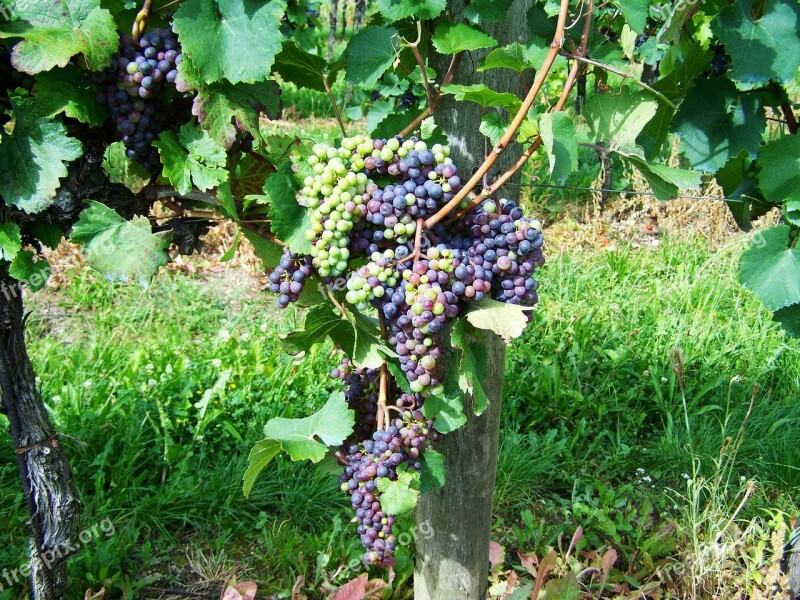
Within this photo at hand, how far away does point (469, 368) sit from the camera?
121 cm

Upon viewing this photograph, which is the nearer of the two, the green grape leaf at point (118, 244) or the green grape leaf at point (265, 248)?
the green grape leaf at point (118, 244)

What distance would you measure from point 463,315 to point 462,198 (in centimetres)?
19

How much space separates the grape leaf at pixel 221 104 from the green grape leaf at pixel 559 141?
46cm

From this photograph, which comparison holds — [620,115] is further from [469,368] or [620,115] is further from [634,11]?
[469,368]

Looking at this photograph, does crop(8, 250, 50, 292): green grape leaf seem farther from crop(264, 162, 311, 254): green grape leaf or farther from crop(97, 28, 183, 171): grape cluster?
crop(264, 162, 311, 254): green grape leaf

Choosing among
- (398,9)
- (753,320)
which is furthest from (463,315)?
(753,320)

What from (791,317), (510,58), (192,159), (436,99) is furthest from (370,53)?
(791,317)

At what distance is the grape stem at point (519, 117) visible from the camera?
41.1 inches

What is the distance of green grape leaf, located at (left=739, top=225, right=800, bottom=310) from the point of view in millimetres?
1405

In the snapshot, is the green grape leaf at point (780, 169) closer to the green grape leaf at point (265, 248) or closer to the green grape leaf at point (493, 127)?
the green grape leaf at point (493, 127)

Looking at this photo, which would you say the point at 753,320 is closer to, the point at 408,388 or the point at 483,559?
the point at 483,559

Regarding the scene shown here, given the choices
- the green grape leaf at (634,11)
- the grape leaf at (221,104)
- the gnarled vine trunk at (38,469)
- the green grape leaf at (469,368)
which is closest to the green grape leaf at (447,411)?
the green grape leaf at (469,368)

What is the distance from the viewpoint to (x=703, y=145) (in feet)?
4.76

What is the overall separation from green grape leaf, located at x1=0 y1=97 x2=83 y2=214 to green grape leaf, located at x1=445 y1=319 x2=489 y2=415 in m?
0.68
